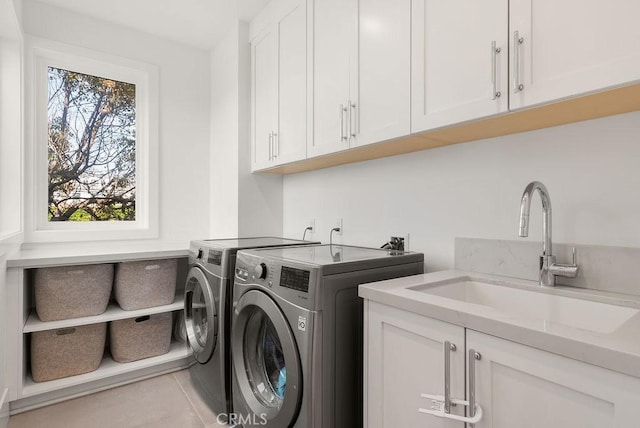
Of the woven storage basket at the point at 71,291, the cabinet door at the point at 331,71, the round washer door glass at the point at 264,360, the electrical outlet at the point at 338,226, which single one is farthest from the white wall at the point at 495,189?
the woven storage basket at the point at 71,291

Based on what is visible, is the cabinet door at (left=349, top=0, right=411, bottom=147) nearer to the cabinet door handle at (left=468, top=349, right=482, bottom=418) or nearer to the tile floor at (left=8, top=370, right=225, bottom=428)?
the cabinet door handle at (left=468, top=349, right=482, bottom=418)

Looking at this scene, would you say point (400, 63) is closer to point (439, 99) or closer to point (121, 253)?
point (439, 99)

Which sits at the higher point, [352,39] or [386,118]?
[352,39]

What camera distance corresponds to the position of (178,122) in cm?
298

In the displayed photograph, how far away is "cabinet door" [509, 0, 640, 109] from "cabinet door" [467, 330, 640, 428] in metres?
0.73

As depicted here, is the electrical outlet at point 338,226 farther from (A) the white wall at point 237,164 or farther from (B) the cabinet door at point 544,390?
(B) the cabinet door at point 544,390

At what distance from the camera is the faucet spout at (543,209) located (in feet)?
3.64

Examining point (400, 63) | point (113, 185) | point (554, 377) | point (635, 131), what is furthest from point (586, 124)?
point (113, 185)

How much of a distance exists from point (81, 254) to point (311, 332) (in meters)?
1.71

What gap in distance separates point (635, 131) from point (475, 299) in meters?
0.80

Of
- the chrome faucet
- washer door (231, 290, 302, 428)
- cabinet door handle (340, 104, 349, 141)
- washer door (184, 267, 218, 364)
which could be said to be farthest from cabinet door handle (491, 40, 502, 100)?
washer door (184, 267, 218, 364)

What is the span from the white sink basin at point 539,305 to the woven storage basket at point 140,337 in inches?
78.5

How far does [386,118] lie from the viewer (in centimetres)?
151

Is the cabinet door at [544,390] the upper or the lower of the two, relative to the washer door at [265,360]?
upper
